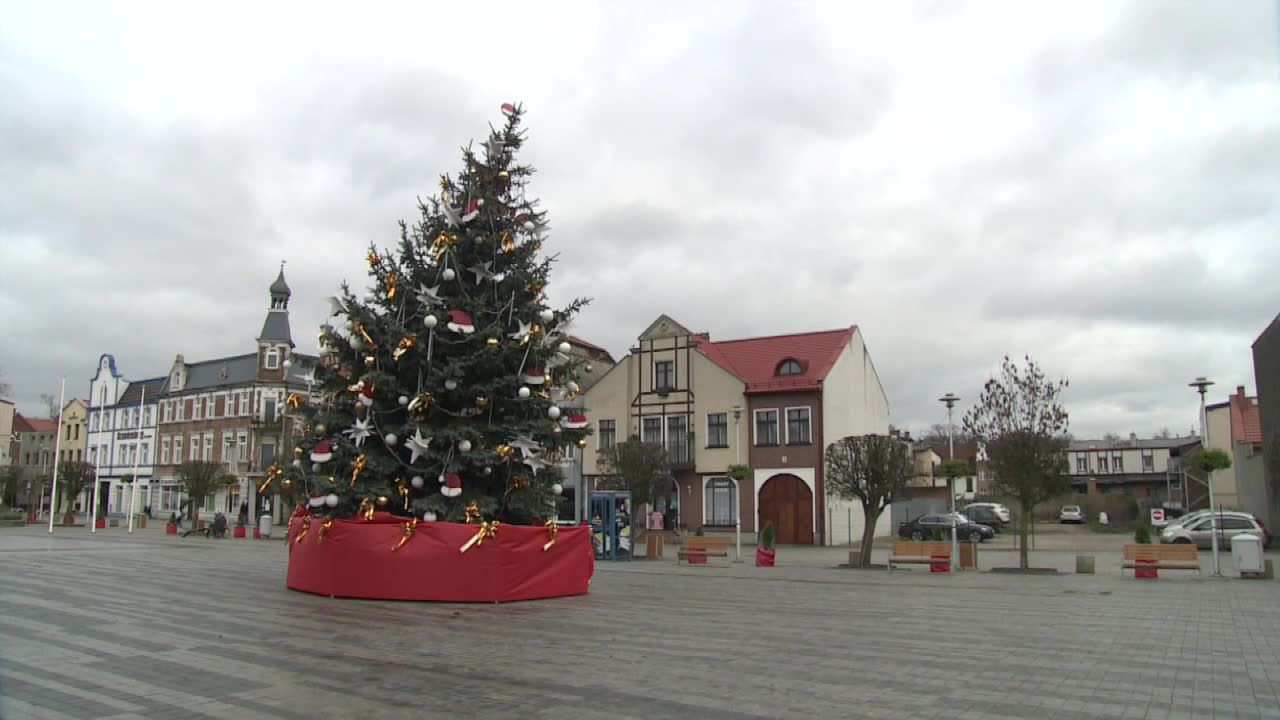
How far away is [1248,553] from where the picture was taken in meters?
21.7

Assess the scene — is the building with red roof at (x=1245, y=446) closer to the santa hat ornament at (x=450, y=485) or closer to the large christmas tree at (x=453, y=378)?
the large christmas tree at (x=453, y=378)

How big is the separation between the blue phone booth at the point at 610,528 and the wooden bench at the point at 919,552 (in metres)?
9.22

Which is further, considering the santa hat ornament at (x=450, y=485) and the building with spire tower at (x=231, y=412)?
the building with spire tower at (x=231, y=412)

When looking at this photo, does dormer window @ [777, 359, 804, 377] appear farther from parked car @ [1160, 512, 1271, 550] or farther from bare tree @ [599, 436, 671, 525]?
parked car @ [1160, 512, 1271, 550]

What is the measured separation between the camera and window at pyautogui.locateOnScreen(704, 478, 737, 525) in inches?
1742

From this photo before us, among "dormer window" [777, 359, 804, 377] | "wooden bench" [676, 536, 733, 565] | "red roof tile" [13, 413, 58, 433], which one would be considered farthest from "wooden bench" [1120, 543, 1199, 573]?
"red roof tile" [13, 413, 58, 433]

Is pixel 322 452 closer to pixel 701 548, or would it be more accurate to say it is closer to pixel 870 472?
pixel 701 548

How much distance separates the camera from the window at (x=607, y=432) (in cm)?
4778

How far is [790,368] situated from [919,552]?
20.5 meters

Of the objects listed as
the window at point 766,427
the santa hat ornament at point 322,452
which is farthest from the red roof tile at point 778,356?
the santa hat ornament at point 322,452

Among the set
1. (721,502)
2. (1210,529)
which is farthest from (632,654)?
(721,502)

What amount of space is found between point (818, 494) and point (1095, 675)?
33498 mm

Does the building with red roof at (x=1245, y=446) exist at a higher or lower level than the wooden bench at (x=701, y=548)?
higher

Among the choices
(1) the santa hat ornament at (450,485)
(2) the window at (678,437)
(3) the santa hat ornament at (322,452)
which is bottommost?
(1) the santa hat ornament at (450,485)
